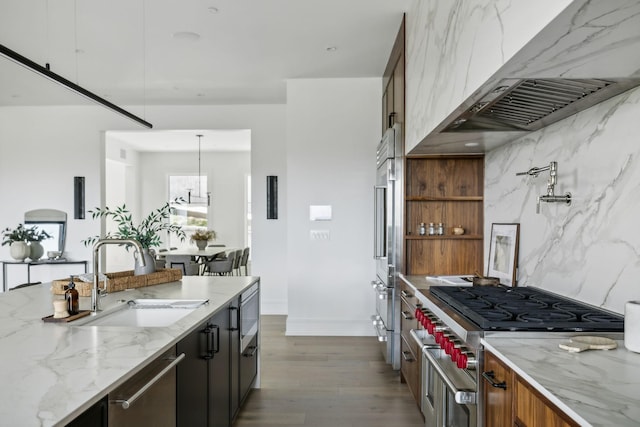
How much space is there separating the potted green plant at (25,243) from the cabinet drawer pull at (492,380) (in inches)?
255

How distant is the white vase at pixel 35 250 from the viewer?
20.3 feet

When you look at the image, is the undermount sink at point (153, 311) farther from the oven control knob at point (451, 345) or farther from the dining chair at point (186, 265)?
the dining chair at point (186, 265)

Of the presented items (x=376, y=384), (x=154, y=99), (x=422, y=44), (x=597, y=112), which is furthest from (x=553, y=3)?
(x=154, y=99)

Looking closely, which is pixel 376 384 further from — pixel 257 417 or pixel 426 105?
pixel 426 105

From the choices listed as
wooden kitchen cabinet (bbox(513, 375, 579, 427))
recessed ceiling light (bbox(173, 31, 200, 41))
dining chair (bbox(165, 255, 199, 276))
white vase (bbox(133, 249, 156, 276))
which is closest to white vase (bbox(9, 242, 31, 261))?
dining chair (bbox(165, 255, 199, 276))

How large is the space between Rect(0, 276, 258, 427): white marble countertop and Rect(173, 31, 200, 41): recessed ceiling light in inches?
102

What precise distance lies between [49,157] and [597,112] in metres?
6.83

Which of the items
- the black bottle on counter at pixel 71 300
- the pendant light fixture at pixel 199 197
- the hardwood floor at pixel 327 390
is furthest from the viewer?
the pendant light fixture at pixel 199 197

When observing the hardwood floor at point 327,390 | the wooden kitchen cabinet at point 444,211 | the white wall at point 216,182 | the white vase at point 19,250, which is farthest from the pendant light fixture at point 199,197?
the wooden kitchen cabinet at point 444,211

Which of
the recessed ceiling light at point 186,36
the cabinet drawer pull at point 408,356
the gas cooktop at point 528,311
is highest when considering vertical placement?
the recessed ceiling light at point 186,36

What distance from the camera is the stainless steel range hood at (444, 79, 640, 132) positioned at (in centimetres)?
169

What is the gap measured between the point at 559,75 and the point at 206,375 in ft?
6.55

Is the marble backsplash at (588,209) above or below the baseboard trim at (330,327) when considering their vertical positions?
above

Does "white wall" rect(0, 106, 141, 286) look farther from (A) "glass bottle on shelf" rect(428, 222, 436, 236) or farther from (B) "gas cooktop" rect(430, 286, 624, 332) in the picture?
(B) "gas cooktop" rect(430, 286, 624, 332)
